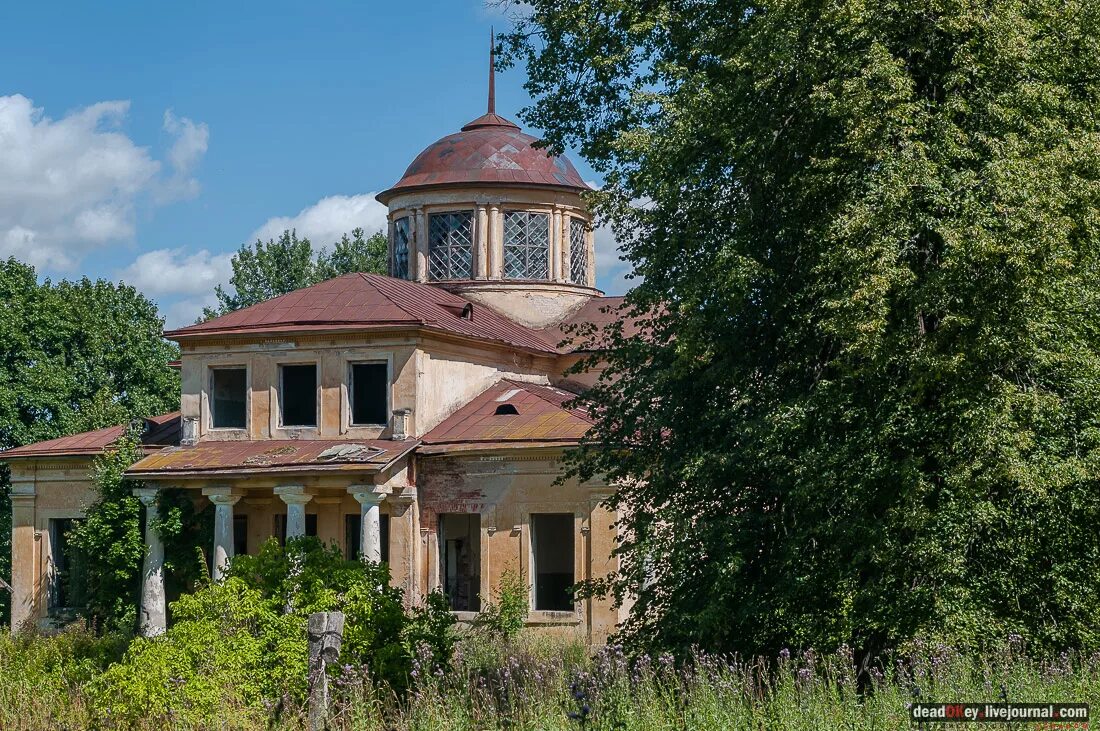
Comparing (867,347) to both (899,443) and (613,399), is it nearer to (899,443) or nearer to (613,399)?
(899,443)

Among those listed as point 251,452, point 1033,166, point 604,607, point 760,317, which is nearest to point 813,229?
point 760,317

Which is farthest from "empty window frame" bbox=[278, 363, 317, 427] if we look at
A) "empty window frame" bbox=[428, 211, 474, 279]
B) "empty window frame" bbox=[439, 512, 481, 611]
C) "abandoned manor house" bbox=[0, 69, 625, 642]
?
"empty window frame" bbox=[428, 211, 474, 279]

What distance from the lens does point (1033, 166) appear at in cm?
1049

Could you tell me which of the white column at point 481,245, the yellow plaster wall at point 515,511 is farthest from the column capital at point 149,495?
the white column at point 481,245

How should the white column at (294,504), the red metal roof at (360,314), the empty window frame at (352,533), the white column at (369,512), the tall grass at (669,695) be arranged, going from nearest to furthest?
1. the tall grass at (669,695)
2. the white column at (369,512)
3. the white column at (294,504)
4. the red metal roof at (360,314)
5. the empty window frame at (352,533)

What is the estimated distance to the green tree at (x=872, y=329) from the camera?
10539 millimetres

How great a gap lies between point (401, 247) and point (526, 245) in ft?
9.79

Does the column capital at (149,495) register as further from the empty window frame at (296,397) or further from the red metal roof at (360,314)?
the red metal roof at (360,314)

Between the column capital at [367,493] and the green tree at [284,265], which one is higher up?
the green tree at [284,265]

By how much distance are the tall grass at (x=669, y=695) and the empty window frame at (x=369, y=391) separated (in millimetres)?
11242

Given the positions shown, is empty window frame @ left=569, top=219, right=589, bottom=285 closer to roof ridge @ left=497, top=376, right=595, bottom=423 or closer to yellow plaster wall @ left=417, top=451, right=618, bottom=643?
roof ridge @ left=497, top=376, right=595, bottom=423

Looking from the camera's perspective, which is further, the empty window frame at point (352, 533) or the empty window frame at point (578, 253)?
the empty window frame at point (578, 253)

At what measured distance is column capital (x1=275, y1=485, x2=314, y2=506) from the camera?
23.0m

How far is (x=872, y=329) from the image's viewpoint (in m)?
10.5
